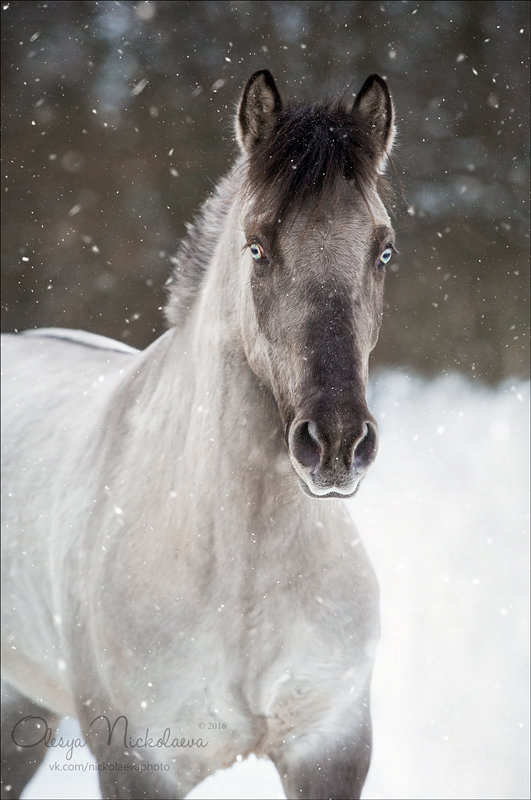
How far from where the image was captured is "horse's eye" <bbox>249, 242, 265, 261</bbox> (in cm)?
169

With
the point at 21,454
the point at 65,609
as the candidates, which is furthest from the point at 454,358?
the point at 65,609

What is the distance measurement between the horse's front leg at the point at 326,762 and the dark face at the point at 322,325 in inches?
33.9

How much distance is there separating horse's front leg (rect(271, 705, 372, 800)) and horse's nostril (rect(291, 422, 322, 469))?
0.92 m

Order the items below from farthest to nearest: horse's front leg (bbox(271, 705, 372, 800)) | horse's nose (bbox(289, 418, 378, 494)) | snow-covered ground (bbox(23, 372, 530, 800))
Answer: snow-covered ground (bbox(23, 372, 530, 800)), horse's front leg (bbox(271, 705, 372, 800)), horse's nose (bbox(289, 418, 378, 494))

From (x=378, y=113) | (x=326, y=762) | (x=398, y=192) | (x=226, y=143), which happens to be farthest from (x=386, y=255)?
(x=226, y=143)

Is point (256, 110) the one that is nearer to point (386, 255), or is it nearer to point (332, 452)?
point (386, 255)

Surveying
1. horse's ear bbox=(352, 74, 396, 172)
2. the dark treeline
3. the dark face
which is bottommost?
the dark face

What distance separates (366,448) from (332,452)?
81 mm

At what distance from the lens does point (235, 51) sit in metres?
5.28

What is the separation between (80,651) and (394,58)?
4.64 meters

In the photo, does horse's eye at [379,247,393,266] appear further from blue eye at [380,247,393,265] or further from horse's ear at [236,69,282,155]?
horse's ear at [236,69,282,155]

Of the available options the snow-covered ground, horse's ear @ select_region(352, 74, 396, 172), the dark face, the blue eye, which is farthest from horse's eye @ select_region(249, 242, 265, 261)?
the snow-covered ground

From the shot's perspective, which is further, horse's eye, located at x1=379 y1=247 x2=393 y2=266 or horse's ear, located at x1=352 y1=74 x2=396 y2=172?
horse's ear, located at x1=352 y1=74 x2=396 y2=172

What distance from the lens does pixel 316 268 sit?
1619 mm
